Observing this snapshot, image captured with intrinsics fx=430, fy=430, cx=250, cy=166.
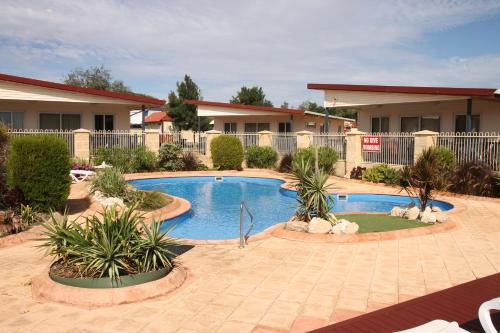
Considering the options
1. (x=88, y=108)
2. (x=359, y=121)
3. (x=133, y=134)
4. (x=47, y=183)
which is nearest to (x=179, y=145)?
(x=133, y=134)

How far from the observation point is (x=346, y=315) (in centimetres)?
488

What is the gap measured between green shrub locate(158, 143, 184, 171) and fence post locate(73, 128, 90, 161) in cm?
350

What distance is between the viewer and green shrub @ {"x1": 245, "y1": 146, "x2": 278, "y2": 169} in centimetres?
2342

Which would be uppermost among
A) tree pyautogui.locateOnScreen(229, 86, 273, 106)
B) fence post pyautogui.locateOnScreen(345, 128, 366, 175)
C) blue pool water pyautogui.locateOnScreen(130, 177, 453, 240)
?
tree pyautogui.locateOnScreen(229, 86, 273, 106)

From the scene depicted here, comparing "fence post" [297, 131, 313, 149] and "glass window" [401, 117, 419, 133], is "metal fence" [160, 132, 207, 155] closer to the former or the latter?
"fence post" [297, 131, 313, 149]

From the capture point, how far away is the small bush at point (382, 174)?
17062 mm

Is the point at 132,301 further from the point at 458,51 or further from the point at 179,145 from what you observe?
the point at 458,51

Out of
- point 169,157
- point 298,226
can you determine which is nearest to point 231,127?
point 169,157

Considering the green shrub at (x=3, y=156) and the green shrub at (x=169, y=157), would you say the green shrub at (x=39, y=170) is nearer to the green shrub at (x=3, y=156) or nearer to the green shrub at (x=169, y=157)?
the green shrub at (x=3, y=156)

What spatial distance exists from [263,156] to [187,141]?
5.62 metres

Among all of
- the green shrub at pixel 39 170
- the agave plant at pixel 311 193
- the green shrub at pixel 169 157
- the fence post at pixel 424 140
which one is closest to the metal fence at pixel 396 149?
the fence post at pixel 424 140

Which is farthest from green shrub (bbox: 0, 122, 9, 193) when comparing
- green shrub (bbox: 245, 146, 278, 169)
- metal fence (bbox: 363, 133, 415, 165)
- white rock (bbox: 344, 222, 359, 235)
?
metal fence (bbox: 363, 133, 415, 165)

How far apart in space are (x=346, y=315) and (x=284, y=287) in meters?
1.11

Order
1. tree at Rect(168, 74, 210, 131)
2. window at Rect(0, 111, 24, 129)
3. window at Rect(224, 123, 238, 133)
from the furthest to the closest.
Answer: tree at Rect(168, 74, 210, 131) < window at Rect(224, 123, 238, 133) < window at Rect(0, 111, 24, 129)
